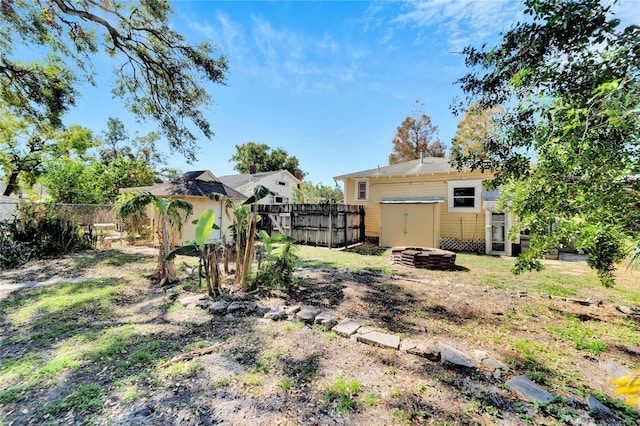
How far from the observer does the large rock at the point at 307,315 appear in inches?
163

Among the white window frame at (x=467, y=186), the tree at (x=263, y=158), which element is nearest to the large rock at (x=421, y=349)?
the white window frame at (x=467, y=186)

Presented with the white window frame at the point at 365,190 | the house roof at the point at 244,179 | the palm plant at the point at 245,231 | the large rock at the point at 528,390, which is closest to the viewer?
the large rock at the point at 528,390

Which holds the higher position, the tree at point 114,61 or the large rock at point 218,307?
the tree at point 114,61

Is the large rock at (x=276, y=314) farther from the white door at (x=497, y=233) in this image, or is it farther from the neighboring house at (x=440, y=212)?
the white door at (x=497, y=233)

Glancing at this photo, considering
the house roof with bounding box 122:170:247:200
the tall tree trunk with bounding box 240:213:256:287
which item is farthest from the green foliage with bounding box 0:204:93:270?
the tall tree trunk with bounding box 240:213:256:287

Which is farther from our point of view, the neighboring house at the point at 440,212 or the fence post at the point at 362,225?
the fence post at the point at 362,225

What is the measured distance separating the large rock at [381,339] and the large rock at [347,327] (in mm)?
183

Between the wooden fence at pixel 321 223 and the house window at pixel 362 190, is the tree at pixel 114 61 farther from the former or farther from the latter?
the house window at pixel 362 190

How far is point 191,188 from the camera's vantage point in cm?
1157

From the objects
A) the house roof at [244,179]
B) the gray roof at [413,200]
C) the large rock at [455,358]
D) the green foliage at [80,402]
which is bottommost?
the green foliage at [80,402]

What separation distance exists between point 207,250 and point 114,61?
9.73m

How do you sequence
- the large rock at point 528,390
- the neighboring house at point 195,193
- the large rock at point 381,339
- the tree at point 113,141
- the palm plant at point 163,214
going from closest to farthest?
1. the large rock at point 528,390
2. the large rock at point 381,339
3. the palm plant at point 163,214
4. the neighboring house at point 195,193
5. the tree at point 113,141

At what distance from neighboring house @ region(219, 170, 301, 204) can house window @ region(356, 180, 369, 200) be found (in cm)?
771

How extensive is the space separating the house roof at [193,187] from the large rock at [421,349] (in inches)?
380
